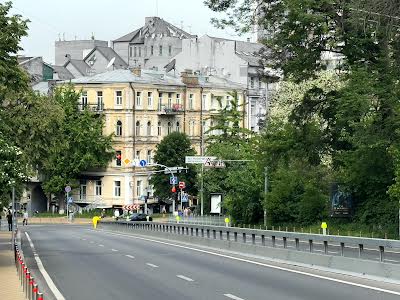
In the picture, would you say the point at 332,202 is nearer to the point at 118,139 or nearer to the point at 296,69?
the point at 296,69

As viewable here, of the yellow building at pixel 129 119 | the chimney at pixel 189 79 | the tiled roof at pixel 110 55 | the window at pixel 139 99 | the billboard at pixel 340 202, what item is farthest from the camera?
the tiled roof at pixel 110 55

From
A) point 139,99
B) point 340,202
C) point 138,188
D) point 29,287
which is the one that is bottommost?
point 29,287

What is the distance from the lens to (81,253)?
41.5 metres

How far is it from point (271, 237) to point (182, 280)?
42.4ft

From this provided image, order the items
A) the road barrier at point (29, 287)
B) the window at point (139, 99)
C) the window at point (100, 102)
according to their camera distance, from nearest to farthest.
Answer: the road barrier at point (29, 287) → the window at point (139, 99) → the window at point (100, 102)

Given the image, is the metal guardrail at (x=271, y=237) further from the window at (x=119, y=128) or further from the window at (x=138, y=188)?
the window at (x=119, y=128)

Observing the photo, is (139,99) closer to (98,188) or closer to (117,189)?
(117,189)

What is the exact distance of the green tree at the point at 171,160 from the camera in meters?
106

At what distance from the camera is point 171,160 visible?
105938 mm

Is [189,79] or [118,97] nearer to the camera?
[118,97]

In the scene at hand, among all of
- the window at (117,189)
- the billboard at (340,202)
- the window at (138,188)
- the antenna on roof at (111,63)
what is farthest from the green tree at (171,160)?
Result: the billboard at (340,202)

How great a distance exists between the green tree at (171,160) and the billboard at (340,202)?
153 ft

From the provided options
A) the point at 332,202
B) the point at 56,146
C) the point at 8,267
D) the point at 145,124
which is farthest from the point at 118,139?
the point at 8,267

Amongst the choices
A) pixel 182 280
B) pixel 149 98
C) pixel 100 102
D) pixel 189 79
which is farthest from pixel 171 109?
pixel 182 280
